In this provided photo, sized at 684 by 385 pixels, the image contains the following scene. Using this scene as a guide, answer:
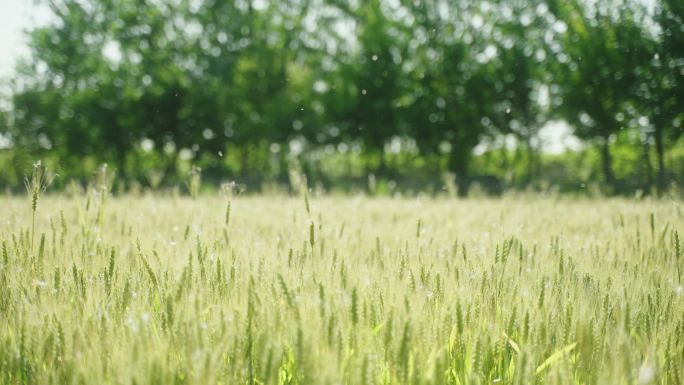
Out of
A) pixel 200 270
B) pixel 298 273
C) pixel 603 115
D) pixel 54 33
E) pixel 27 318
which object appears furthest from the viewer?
pixel 54 33

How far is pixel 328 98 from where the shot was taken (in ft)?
60.8

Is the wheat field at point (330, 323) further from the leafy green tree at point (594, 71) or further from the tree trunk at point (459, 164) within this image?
the tree trunk at point (459, 164)

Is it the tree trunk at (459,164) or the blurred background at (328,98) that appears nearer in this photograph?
the blurred background at (328,98)

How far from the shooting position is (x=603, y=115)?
13.4 metres

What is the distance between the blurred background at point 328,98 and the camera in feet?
48.4

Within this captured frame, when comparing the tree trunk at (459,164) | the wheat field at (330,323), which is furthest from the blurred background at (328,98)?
the wheat field at (330,323)

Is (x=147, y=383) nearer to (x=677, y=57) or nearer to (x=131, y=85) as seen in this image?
(x=677, y=57)

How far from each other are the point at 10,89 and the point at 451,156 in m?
19.7

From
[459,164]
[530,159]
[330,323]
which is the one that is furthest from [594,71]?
[330,323]

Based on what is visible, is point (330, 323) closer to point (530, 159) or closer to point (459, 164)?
point (530, 159)

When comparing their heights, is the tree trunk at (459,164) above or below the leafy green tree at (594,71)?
below

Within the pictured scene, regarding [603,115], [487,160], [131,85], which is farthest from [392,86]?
[131,85]

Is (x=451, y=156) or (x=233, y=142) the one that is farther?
(x=233, y=142)

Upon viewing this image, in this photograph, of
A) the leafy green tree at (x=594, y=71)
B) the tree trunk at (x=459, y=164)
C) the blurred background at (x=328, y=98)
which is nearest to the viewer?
the leafy green tree at (x=594, y=71)
